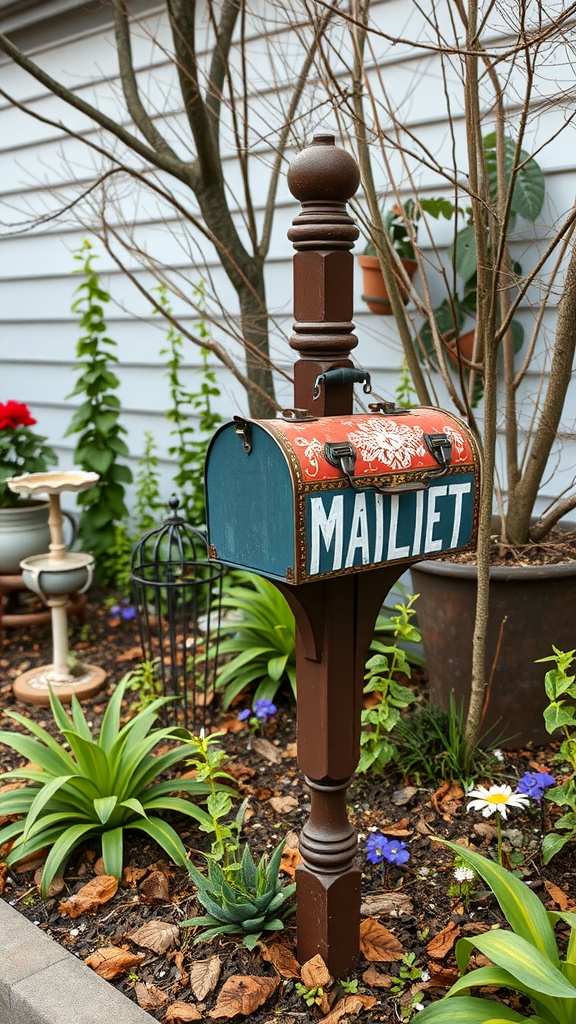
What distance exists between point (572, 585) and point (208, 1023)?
1.69 metres

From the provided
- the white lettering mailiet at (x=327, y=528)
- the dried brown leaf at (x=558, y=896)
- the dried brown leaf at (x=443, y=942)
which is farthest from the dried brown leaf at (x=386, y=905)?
the white lettering mailiet at (x=327, y=528)

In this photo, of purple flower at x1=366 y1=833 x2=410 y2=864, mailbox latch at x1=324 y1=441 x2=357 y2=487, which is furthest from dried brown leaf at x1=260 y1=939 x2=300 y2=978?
mailbox latch at x1=324 y1=441 x2=357 y2=487

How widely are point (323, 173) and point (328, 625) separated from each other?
2.99ft

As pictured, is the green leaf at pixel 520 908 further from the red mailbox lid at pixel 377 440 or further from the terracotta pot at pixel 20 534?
the terracotta pot at pixel 20 534

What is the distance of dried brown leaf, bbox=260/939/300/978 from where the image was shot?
2.15 metres

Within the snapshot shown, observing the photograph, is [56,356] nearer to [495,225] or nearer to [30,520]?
[30,520]

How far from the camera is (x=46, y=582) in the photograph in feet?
13.4

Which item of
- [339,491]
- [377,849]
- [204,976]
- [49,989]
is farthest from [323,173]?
[49,989]

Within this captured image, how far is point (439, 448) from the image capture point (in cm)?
193

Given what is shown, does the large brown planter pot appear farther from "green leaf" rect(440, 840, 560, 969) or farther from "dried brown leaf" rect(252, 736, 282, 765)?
"green leaf" rect(440, 840, 560, 969)

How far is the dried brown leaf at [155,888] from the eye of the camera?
2513 millimetres

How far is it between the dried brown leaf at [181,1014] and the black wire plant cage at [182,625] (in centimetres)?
111

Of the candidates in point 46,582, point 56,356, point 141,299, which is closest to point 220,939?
point 46,582

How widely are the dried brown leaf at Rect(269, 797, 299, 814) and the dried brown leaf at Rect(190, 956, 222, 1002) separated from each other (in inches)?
27.1
